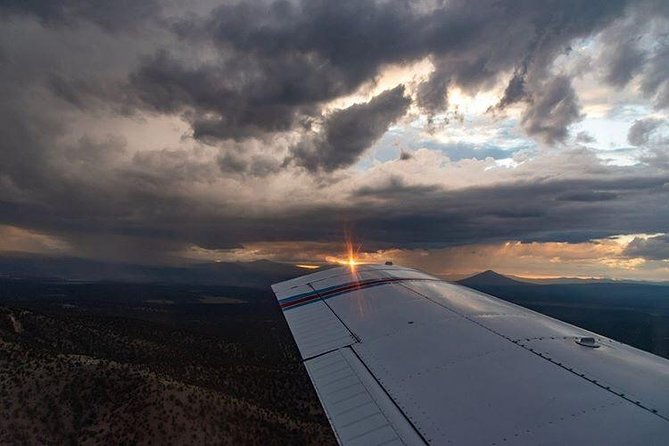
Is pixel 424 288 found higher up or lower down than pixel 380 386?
higher up

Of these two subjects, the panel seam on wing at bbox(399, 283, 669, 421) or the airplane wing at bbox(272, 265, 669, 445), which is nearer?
the airplane wing at bbox(272, 265, 669, 445)

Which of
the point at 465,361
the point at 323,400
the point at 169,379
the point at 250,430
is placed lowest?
the point at 250,430

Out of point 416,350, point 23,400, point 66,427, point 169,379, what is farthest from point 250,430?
point 416,350

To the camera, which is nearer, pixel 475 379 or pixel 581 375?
pixel 581 375

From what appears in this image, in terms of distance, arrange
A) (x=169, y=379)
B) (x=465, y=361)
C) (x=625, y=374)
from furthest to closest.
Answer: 1. (x=169, y=379)
2. (x=465, y=361)
3. (x=625, y=374)

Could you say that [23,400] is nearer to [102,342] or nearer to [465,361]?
[102,342]

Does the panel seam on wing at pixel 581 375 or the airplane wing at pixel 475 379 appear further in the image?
the panel seam on wing at pixel 581 375

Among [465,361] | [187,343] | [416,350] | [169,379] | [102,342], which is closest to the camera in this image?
[465,361]

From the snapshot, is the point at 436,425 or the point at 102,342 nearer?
the point at 436,425
